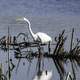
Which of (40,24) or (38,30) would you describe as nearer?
(38,30)


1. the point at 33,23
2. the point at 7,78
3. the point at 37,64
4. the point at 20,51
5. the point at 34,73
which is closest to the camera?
the point at 7,78

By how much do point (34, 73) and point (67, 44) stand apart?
5.12 m

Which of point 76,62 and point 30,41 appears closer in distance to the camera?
point 76,62

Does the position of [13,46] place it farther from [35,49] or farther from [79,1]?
[79,1]

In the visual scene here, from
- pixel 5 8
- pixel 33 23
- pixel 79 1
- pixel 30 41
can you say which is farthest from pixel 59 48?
pixel 79 1

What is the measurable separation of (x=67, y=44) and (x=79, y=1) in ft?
90.4

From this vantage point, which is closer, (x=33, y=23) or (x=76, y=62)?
(x=76, y=62)

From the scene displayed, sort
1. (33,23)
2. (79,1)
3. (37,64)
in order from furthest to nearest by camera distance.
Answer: (79,1), (33,23), (37,64)

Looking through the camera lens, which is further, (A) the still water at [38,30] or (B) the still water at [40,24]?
(B) the still water at [40,24]

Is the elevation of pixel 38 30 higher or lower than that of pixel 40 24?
lower

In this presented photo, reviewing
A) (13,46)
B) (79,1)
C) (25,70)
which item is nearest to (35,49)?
(13,46)

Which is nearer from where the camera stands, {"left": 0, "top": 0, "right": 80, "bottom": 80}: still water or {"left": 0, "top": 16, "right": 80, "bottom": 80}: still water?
{"left": 0, "top": 16, "right": 80, "bottom": 80}: still water

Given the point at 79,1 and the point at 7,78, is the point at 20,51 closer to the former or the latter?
the point at 7,78

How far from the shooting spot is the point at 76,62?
15742mm
